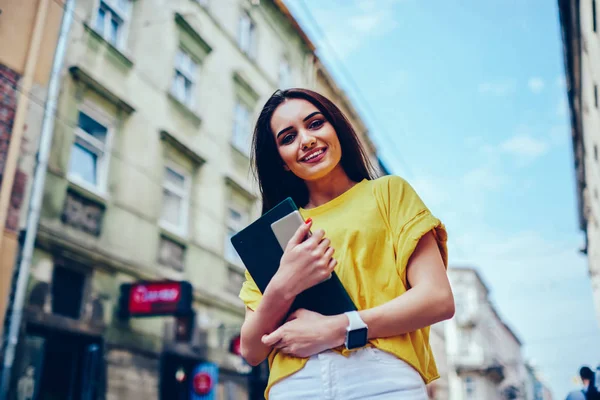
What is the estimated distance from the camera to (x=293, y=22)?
1593cm

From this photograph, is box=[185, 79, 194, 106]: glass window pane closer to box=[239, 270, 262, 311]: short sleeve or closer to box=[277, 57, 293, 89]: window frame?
box=[277, 57, 293, 89]: window frame

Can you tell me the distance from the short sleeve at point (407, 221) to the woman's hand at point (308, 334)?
8.9 inches

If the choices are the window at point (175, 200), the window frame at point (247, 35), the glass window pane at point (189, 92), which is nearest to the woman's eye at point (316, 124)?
the window at point (175, 200)

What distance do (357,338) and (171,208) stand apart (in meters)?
9.64

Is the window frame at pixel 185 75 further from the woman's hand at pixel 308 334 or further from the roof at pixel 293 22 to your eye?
the woman's hand at pixel 308 334

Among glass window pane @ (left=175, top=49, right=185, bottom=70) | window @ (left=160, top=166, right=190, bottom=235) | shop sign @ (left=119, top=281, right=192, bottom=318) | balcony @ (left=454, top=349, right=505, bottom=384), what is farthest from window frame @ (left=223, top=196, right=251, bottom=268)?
balcony @ (left=454, top=349, right=505, bottom=384)

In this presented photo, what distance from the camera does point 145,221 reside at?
9.46 m

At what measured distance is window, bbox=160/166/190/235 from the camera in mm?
10310

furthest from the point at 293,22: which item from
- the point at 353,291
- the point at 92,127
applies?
the point at 353,291

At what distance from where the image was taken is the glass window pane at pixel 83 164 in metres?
8.16

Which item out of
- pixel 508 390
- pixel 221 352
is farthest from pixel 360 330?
pixel 508 390

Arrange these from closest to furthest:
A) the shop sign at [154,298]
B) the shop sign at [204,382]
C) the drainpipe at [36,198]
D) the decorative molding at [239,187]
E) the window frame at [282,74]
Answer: the drainpipe at [36,198]
the shop sign at [154,298]
the shop sign at [204,382]
the decorative molding at [239,187]
the window frame at [282,74]

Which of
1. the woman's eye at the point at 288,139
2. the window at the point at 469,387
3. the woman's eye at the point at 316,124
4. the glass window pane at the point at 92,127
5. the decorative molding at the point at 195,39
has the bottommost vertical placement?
the woman's eye at the point at 288,139

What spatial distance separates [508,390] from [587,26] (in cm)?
4514
